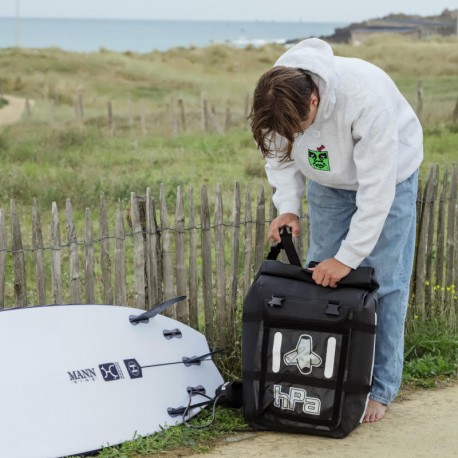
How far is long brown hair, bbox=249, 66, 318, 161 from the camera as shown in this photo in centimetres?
364

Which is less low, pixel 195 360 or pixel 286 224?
pixel 286 224

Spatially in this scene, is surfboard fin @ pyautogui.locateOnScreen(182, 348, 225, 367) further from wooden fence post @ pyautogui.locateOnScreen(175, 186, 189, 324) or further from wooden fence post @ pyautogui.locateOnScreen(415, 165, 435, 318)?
wooden fence post @ pyautogui.locateOnScreen(415, 165, 435, 318)

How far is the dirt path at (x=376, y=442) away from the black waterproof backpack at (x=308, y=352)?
61 millimetres

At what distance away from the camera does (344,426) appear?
160 inches

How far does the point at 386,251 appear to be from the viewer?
166 inches

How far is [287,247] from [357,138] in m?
0.66

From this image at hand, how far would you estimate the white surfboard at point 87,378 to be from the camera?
3873 millimetres

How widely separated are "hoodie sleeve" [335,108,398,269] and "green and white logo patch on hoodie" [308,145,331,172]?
0.48ft

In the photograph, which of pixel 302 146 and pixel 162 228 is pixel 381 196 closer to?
pixel 302 146

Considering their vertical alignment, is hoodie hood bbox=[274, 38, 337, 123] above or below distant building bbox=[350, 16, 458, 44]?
above

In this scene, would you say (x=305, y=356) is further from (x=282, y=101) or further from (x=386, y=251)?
(x=282, y=101)

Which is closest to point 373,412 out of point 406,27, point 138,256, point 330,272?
point 330,272

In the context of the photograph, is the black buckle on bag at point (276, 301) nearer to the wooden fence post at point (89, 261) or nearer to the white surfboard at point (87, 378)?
the white surfboard at point (87, 378)

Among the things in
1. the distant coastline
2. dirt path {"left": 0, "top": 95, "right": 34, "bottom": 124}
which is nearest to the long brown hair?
dirt path {"left": 0, "top": 95, "right": 34, "bottom": 124}
